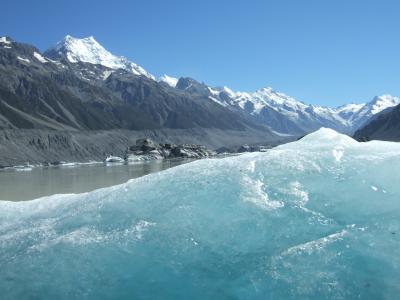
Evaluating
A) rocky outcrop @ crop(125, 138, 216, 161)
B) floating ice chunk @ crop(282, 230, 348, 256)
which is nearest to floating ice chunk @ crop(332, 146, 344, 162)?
floating ice chunk @ crop(282, 230, 348, 256)

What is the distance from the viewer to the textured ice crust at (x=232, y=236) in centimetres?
713

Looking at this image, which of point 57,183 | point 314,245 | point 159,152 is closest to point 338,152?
point 314,245

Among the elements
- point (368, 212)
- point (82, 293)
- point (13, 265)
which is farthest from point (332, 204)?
point (13, 265)

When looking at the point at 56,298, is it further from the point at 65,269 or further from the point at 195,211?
the point at 195,211

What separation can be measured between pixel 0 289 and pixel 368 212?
6.11m

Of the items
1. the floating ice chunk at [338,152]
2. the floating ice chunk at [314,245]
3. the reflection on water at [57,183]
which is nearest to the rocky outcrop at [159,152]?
the reflection on water at [57,183]

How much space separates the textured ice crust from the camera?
281 inches

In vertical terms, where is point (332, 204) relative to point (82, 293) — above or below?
above

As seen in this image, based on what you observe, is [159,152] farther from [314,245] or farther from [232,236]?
[314,245]

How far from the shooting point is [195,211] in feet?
29.0

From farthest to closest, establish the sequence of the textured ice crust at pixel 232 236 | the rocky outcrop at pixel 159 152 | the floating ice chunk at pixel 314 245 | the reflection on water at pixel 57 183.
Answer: the rocky outcrop at pixel 159 152 → the reflection on water at pixel 57 183 → the floating ice chunk at pixel 314 245 → the textured ice crust at pixel 232 236

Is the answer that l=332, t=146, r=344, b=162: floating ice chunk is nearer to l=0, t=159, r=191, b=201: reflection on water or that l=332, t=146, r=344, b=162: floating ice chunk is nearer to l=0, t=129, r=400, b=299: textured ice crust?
l=0, t=129, r=400, b=299: textured ice crust

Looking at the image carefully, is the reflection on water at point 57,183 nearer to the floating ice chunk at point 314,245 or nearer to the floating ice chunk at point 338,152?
the floating ice chunk at point 338,152

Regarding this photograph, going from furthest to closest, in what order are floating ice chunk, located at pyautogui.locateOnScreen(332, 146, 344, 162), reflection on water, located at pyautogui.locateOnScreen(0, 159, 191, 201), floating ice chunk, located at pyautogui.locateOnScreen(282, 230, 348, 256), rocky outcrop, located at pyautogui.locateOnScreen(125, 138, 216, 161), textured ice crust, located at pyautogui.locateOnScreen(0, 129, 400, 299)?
rocky outcrop, located at pyautogui.locateOnScreen(125, 138, 216, 161) < reflection on water, located at pyautogui.locateOnScreen(0, 159, 191, 201) < floating ice chunk, located at pyautogui.locateOnScreen(332, 146, 344, 162) < floating ice chunk, located at pyautogui.locateOnScreen(282, 230, 348, 256) < textured ice crust, located at pyautogui.locateOnScreen(0, 129, 400, 299)
